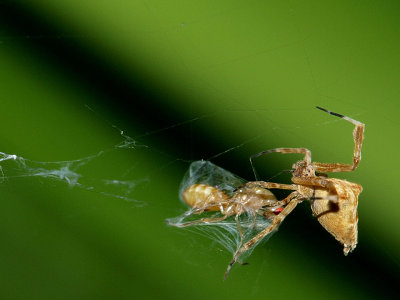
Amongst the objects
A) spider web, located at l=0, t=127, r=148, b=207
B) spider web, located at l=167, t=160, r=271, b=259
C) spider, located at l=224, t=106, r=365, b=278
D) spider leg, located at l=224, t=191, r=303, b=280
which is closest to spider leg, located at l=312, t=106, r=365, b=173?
spider, located at l=224, t=106, r=365, b=278

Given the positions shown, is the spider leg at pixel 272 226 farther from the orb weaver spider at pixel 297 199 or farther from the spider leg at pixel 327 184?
the spider leg at pixel 327 184

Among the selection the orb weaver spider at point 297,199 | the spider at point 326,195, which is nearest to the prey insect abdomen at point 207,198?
the orb weaver spider at point 297,199

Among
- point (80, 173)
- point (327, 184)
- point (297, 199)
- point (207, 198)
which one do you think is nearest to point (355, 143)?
point (327, 184)

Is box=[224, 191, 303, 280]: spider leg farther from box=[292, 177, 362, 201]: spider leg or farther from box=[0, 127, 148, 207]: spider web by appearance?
box=[0, 127, 148, 207]: spider web

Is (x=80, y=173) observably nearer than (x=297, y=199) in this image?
Yes

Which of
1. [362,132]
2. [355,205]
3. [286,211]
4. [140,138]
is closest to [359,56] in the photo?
[362,132]

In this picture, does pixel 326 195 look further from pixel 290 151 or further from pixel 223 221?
pixel 223 221
